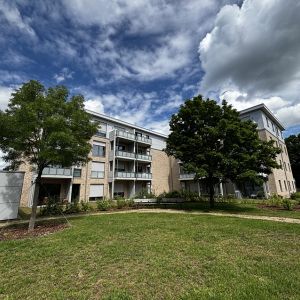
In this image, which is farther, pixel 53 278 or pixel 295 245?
pixel 295 245

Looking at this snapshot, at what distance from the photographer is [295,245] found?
6.03m

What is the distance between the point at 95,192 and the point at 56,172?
5.95m

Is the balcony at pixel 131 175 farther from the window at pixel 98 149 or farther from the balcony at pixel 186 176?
the balcony at pixel 186 176

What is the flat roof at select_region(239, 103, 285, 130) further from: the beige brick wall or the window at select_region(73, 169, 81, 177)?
the window at select_region(73, 169, 81, 177)

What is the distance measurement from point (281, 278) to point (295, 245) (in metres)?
2.67

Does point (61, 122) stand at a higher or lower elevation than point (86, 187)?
higher

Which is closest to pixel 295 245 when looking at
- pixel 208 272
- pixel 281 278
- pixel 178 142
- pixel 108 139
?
pixel 281 278

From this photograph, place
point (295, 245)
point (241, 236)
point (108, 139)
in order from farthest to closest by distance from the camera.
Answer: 1. point (108, 139)
2. point (241, 236)
3. point (295, 245)

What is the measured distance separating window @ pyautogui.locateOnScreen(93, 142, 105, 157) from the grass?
20.1 metres

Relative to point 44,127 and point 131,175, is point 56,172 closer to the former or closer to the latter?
point 131,175

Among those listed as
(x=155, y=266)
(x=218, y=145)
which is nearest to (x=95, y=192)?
(x=218, y=145)

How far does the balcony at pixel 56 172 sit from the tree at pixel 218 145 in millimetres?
12844

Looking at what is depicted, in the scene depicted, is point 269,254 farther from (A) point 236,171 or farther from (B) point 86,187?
(B) point 86,187

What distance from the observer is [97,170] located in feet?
89.3
